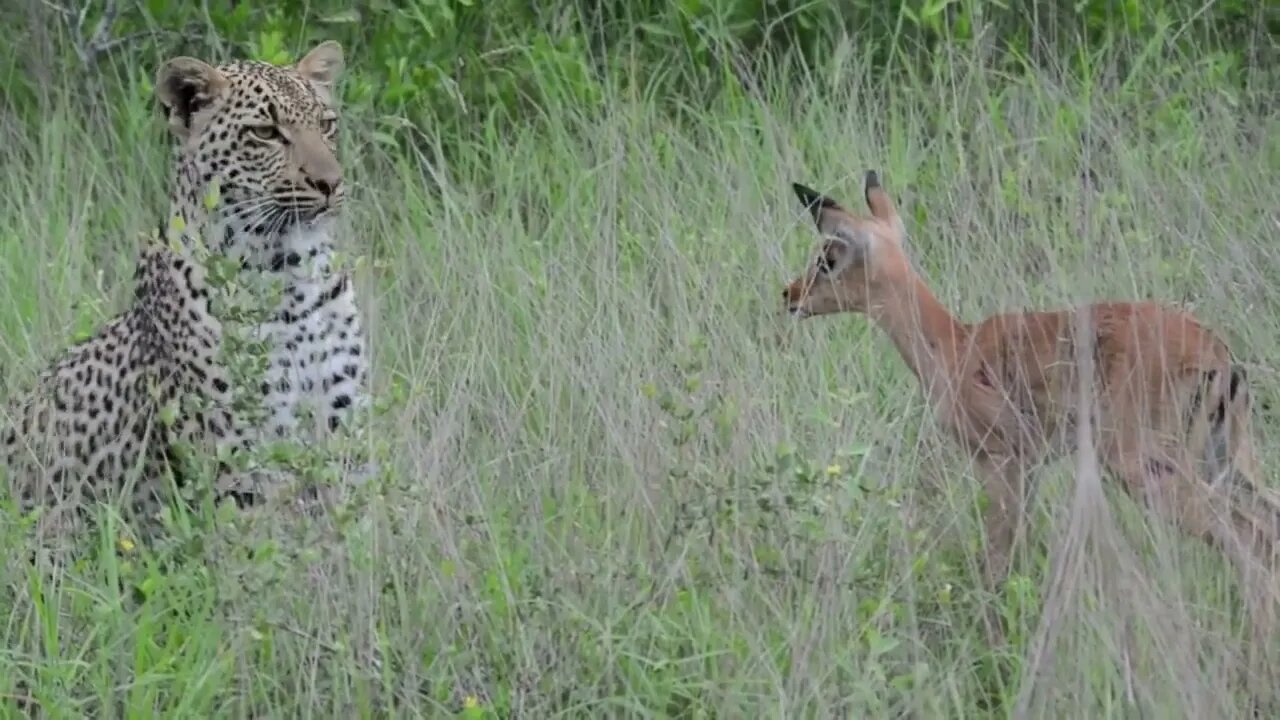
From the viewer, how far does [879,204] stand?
5.91 metres

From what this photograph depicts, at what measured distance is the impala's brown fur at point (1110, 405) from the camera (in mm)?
4801

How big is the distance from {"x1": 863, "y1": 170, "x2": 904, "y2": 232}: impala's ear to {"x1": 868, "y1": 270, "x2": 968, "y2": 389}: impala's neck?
0.61ft

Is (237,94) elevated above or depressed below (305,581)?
above

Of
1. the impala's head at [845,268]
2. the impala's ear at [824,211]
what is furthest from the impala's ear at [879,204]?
the impala's ear at [824,211]

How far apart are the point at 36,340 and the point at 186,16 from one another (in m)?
1.89

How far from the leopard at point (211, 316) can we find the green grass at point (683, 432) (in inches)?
9.8

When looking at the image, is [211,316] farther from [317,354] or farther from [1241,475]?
[1241,475]

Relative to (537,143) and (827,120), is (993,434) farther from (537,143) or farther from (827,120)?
(537,143)

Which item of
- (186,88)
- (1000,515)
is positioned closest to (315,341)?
(186,88)

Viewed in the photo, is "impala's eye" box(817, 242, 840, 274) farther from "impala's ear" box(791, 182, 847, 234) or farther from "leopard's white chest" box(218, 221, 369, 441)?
"leopard's white chest" box(218, 221, 369, 441)

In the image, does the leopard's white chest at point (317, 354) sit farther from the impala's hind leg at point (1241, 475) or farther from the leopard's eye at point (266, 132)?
the impala's hind leg at point (1241, 475)

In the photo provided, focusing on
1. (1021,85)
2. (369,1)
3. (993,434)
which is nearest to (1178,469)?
(993,434)

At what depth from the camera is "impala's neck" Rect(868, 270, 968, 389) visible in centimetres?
548

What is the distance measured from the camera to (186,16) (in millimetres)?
7703
